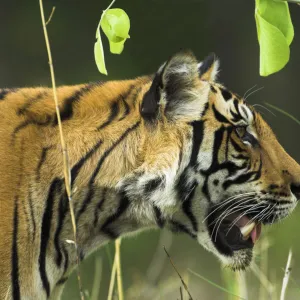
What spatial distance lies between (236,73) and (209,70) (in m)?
6.90

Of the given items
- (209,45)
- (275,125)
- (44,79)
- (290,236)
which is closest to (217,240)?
(290,236)

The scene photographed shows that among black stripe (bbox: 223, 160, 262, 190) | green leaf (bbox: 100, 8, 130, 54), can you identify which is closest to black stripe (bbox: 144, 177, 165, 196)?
black stripe (bbox: 223, 160, 262, 190)

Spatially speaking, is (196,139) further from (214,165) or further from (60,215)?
(60,215)

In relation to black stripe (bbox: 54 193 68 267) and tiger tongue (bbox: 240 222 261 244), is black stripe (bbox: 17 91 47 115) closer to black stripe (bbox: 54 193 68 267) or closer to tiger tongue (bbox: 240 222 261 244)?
black stripe (bbox: 54 193 68 267)

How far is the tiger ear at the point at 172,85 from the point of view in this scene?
2.51 m

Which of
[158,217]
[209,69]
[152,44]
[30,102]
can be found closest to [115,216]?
[158,217]

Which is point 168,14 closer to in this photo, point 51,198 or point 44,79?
point 44,79

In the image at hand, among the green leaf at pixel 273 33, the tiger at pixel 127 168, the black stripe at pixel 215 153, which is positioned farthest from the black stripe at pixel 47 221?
the green leaf at pixel 273 33

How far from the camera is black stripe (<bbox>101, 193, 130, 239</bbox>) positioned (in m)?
2.54

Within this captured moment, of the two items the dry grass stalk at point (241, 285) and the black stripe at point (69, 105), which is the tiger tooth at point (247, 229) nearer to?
the dry grass stalk at point (241, 285)

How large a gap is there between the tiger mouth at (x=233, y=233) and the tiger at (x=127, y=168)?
0.01m

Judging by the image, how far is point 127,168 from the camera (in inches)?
99.0

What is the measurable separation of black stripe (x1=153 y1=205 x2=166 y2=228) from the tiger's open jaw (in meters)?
0.16

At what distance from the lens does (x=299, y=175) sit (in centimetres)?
271
